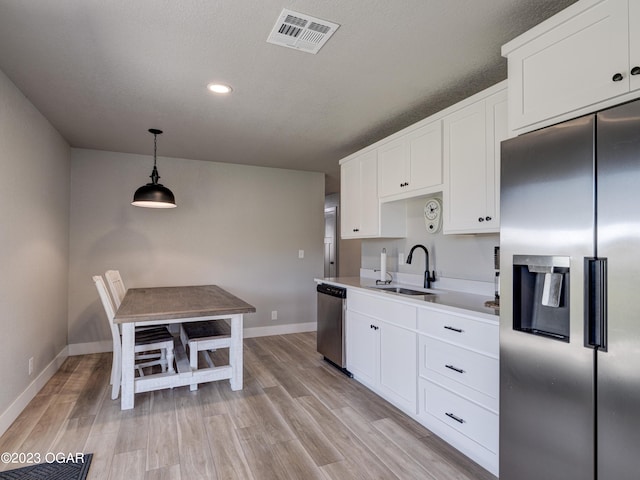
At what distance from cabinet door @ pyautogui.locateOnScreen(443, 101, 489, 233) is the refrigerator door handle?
3.19 feet

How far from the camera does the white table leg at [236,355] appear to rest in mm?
3076

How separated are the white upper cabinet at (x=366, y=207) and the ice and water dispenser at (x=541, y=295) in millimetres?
1871

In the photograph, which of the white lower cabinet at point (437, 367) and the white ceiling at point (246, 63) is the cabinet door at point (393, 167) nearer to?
the white ceiling at point (246, 63)

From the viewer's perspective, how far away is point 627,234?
48.9 inches

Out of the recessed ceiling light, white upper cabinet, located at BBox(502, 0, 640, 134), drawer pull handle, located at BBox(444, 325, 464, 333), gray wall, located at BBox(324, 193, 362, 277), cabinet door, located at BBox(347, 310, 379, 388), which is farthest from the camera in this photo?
gray wall, located at BBox(324, 193, 362, 277)

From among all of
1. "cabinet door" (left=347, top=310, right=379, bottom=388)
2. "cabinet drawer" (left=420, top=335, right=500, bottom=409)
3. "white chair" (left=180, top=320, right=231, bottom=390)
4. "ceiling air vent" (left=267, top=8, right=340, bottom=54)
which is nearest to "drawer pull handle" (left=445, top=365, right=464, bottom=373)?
"cabinet drawer" (left=420, top=335, right=500, bottom=409)

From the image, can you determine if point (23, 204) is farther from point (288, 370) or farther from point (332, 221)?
point (332, 221)

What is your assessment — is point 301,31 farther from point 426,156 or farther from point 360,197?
point 360,197

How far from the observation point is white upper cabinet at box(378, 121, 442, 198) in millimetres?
2721

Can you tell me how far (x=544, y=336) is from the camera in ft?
4.97

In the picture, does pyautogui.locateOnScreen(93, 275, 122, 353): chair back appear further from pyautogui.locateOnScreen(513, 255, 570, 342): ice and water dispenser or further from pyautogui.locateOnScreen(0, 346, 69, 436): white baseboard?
pyautogui.locateOnScreen(513, 255, 570, 342): ice and water dispenser

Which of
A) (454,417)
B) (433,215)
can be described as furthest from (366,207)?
(454,417)

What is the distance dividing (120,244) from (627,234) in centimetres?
464

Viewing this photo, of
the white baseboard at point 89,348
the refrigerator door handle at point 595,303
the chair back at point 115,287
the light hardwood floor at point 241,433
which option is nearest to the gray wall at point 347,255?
the light hardwood floor at point 241,433
